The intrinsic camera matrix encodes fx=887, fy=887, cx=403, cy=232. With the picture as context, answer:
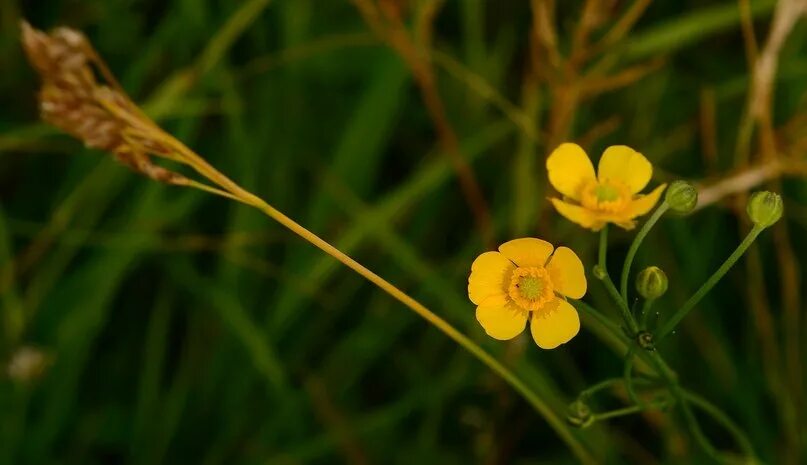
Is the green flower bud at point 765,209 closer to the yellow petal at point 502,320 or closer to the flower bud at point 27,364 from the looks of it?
the yellow petal at point 502,320

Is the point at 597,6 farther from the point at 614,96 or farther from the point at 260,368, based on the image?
the point at 260,368

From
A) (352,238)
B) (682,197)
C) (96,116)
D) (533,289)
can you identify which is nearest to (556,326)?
(533,289)

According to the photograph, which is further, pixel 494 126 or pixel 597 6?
pixel 494 126

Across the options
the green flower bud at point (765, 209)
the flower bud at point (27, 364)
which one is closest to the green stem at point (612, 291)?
the green flower bud at point (765, 209)

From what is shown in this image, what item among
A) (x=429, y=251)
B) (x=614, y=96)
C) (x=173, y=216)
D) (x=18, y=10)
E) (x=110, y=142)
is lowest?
(x=110, y=142)

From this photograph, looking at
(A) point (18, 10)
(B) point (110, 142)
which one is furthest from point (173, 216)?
(B) point (110, 142)

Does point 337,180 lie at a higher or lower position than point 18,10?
lower

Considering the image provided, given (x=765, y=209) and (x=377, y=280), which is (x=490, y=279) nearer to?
(x=377, y=280)
